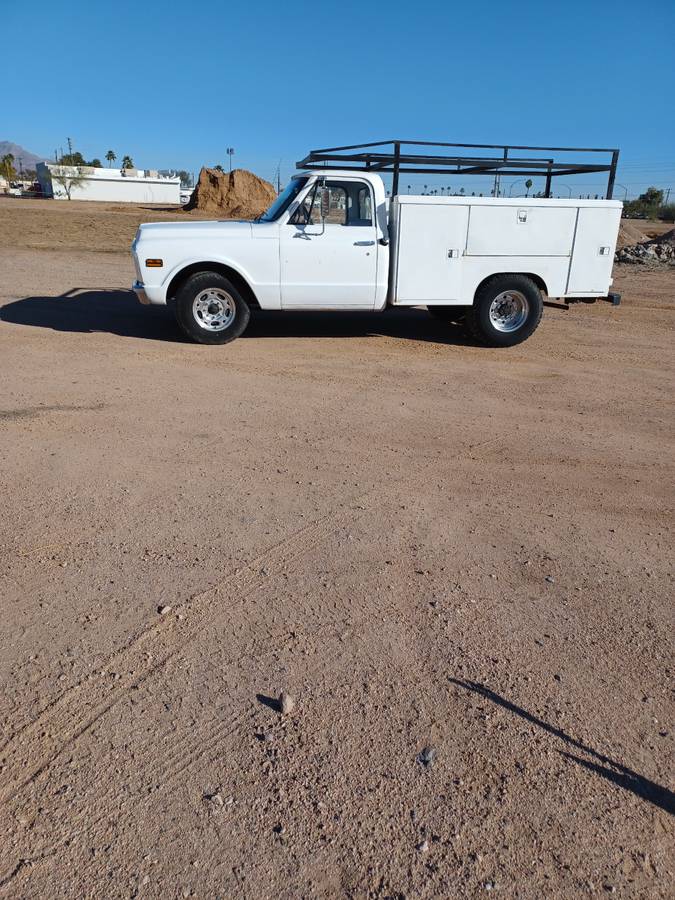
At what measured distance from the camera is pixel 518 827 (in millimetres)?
2498

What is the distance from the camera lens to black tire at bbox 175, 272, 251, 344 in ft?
29.3

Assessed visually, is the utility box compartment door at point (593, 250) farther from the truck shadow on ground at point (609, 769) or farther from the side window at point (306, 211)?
the truck shadow on ground at point (609, 769)

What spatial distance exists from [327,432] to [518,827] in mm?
4145

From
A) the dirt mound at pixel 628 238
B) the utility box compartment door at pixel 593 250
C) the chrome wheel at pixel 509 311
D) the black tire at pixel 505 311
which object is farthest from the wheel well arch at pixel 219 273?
the dirt mound at pixel 628 238

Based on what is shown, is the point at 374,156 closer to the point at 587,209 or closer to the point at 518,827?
the point at 587,209

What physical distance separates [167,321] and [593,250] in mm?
6178

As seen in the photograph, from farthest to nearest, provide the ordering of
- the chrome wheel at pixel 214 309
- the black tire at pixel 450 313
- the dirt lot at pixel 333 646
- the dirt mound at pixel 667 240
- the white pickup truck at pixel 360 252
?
the dirt mound at pixel 667 240
the black tire at pixel 450 313
the chrome wheel at pixel 214 309
the white pickup truck at pixel 360 252
the dirt lot at pixel 333 646

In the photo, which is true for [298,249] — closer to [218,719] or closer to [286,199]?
[286,199]

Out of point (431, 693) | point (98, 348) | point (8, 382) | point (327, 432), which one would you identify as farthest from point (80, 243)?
point (431, 693)

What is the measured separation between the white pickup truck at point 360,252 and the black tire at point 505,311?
3cm

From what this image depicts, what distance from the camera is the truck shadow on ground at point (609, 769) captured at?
8.63 feet

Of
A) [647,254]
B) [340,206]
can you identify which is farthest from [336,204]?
[647,254]

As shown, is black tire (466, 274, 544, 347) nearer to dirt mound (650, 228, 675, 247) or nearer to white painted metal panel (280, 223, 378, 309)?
white painted metal panel (280, 223, 378, 309)

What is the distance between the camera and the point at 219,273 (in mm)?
9070
